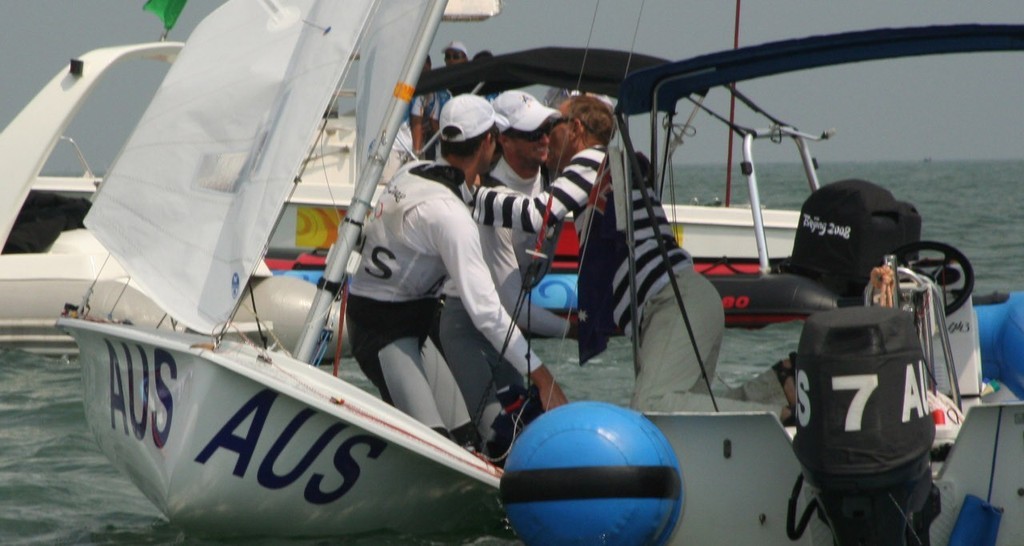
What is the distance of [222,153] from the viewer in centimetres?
519

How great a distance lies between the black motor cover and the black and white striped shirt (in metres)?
1.38

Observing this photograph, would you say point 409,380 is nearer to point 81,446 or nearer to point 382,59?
point 382,59

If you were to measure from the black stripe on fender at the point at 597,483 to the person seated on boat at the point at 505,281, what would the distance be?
3.54ft

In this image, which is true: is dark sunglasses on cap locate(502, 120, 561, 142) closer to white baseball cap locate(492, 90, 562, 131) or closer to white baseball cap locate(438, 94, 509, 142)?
white baseball cap locate(492, 90, 562, 131)

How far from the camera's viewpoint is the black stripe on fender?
4027mm

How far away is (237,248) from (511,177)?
4.25 ft

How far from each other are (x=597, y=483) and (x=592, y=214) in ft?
4.51

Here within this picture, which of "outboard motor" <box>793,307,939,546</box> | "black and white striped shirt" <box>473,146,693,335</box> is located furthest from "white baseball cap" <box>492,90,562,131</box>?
"outboard motor" <box>793,307,939,546</box>

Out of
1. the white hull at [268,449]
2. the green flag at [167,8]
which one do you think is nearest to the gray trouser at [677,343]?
the white hull at [268,449]

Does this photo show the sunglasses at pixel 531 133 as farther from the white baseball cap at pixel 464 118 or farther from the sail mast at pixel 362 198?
the sail mast at pixel 362 198

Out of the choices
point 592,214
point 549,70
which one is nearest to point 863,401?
point 592,214

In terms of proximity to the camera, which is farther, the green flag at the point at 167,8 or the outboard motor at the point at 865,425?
the green flag at the point at 167,8

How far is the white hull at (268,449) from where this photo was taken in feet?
14.4

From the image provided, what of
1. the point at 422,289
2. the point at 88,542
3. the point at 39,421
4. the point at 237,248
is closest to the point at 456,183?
the point at 422,289
